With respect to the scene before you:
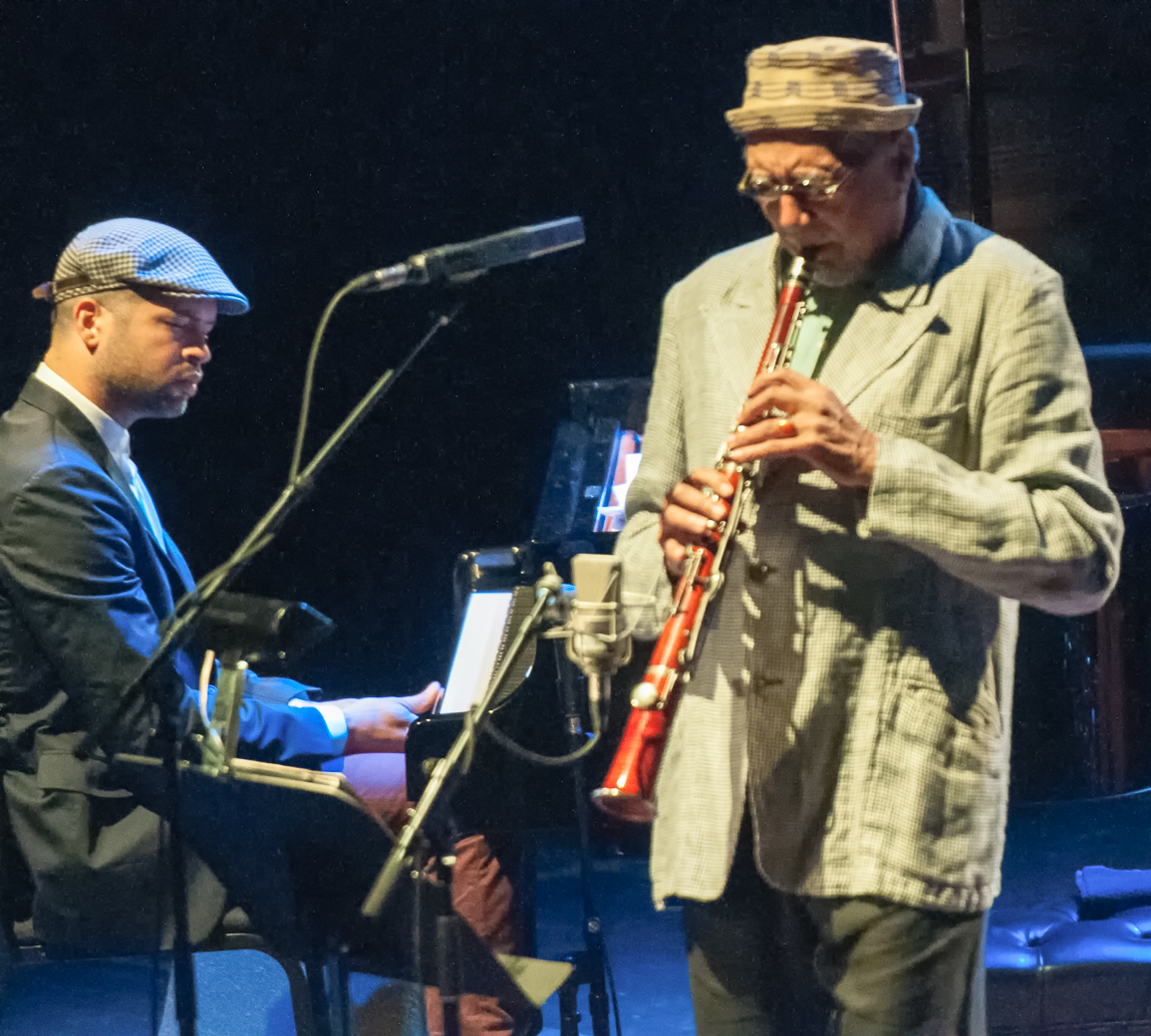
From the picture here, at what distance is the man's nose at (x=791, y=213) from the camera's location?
1.66 m

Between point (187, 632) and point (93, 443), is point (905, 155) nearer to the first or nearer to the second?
point (187, 632)

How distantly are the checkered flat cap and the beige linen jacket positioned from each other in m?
1.61

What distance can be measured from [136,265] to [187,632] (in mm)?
1130

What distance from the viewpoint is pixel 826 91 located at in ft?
5.38

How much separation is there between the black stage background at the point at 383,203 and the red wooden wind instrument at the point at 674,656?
10.5ft

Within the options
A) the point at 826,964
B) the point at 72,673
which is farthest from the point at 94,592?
the point at 826,964

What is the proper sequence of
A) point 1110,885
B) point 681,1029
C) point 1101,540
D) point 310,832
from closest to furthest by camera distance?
point 1101,540 → point 310,832 → point 1110,885 → point 681,1029

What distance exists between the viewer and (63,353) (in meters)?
2.93

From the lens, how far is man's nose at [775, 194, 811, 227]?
5.45 feet

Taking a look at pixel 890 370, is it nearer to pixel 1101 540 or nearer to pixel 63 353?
pixel 1101 540

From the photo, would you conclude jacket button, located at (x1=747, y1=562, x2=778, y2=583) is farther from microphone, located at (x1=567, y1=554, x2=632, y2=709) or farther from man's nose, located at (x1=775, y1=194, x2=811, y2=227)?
man's nose, located at (x1=775, y1=194, x2=811, y2=227)

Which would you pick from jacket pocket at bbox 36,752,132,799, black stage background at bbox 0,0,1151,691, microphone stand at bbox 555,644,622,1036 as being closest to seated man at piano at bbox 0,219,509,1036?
jacket pocket at bbox 36,752,132,799

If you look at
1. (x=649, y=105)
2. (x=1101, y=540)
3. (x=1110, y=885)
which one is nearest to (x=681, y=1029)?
(x=1110, y=885)

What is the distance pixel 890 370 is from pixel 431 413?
3642mm
